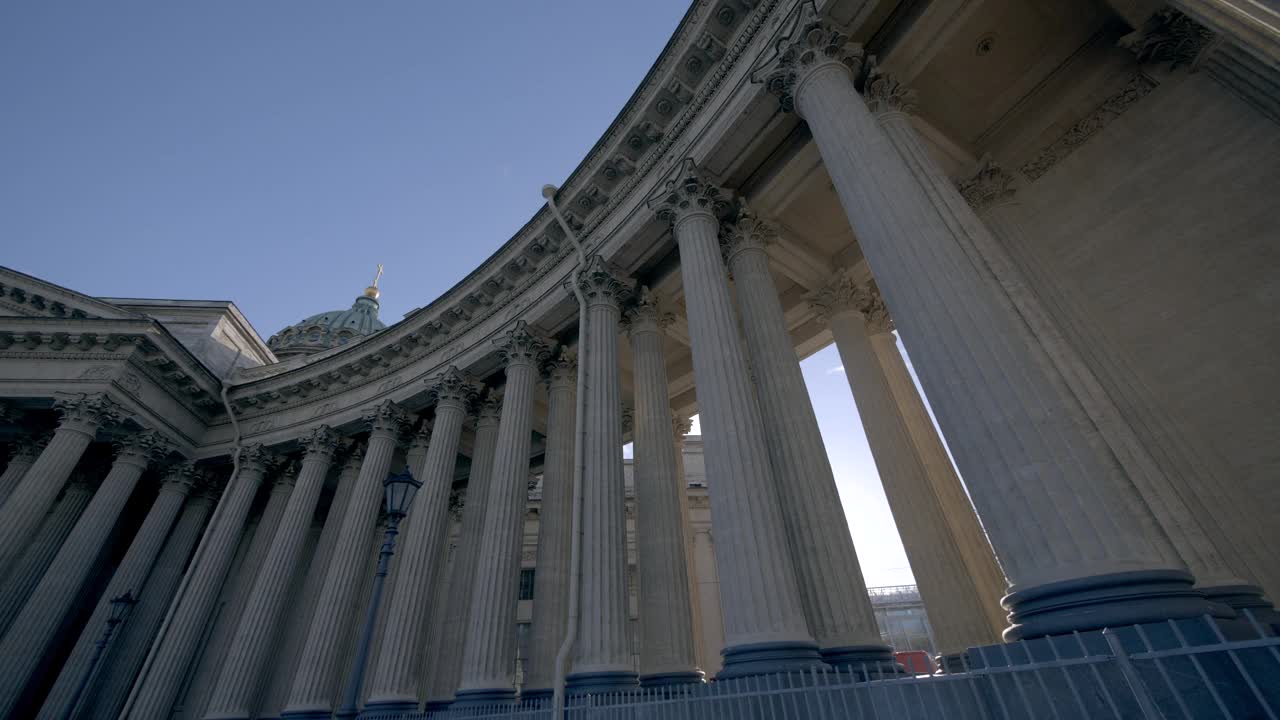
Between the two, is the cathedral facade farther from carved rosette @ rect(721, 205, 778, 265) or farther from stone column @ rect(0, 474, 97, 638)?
stone column @ rect(0, 474, 97, 638)

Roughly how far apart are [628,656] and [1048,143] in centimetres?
1368

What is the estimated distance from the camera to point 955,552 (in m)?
11.5

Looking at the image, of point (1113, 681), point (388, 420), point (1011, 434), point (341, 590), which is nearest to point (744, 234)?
point (1011, 434)

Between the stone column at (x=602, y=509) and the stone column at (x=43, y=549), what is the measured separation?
67.9ft

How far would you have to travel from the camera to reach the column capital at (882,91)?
1018 centimetres

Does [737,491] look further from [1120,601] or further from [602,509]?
[1120,601]

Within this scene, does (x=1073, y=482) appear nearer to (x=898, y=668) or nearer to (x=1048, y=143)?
(x=898, y=668)

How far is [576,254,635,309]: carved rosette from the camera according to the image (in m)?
14.3

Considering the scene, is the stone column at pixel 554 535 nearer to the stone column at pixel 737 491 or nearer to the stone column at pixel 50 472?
the stone column at pixel 737 491

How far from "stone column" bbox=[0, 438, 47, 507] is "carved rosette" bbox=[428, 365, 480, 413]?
17125mm

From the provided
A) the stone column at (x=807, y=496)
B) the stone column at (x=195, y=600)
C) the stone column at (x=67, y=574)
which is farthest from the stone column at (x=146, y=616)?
the stone column at (x=807, y=496)

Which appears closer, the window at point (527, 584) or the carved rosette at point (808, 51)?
the carved rosette at point (808, 51)

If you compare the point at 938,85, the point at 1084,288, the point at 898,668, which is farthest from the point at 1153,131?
the point at 898,668

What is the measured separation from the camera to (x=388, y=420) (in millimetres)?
19344
